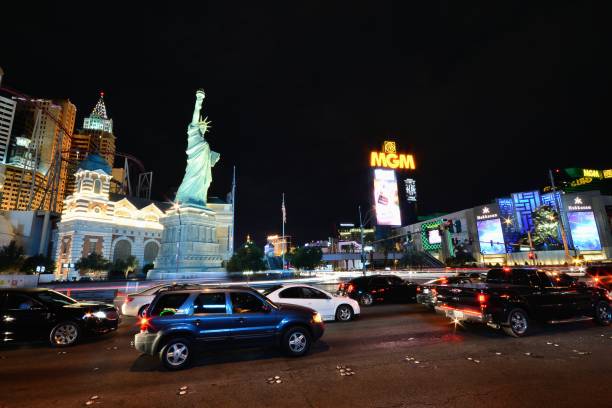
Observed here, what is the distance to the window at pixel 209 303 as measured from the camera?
7133 mm

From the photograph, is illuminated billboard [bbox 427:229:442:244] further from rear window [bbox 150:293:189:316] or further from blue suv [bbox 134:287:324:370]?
rear window [bbox 150:293:189:316]

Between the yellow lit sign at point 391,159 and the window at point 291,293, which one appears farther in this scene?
the yellow lit sign at point 391,159

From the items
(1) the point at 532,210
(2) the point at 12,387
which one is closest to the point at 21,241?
(2) the point at 12,387

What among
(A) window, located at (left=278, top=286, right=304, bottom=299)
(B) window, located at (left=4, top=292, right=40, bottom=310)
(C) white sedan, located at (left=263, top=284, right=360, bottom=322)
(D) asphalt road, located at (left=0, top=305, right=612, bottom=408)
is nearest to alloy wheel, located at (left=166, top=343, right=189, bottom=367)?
(D) asphalt road, located at (left=0, top=305, right=612, bottom=408)

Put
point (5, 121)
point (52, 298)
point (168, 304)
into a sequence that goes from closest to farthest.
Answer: point (168, 304) → point (52, 298) → point (5, 121)

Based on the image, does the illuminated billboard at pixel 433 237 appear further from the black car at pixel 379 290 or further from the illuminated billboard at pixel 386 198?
the black car at pixel 379 290

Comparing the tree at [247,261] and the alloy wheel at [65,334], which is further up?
the tree at [247,261]

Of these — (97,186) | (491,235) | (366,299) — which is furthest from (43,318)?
(491,235)

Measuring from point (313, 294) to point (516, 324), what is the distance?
684 cm

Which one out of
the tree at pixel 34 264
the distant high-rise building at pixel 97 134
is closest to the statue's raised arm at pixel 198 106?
the tree at pixel 34 264

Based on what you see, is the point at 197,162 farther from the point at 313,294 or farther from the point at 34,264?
the point at 313,294

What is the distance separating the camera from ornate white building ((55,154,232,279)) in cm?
5788

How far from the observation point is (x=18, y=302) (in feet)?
30.1

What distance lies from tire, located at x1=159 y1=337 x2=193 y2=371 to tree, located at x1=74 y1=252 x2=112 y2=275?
53780mm
